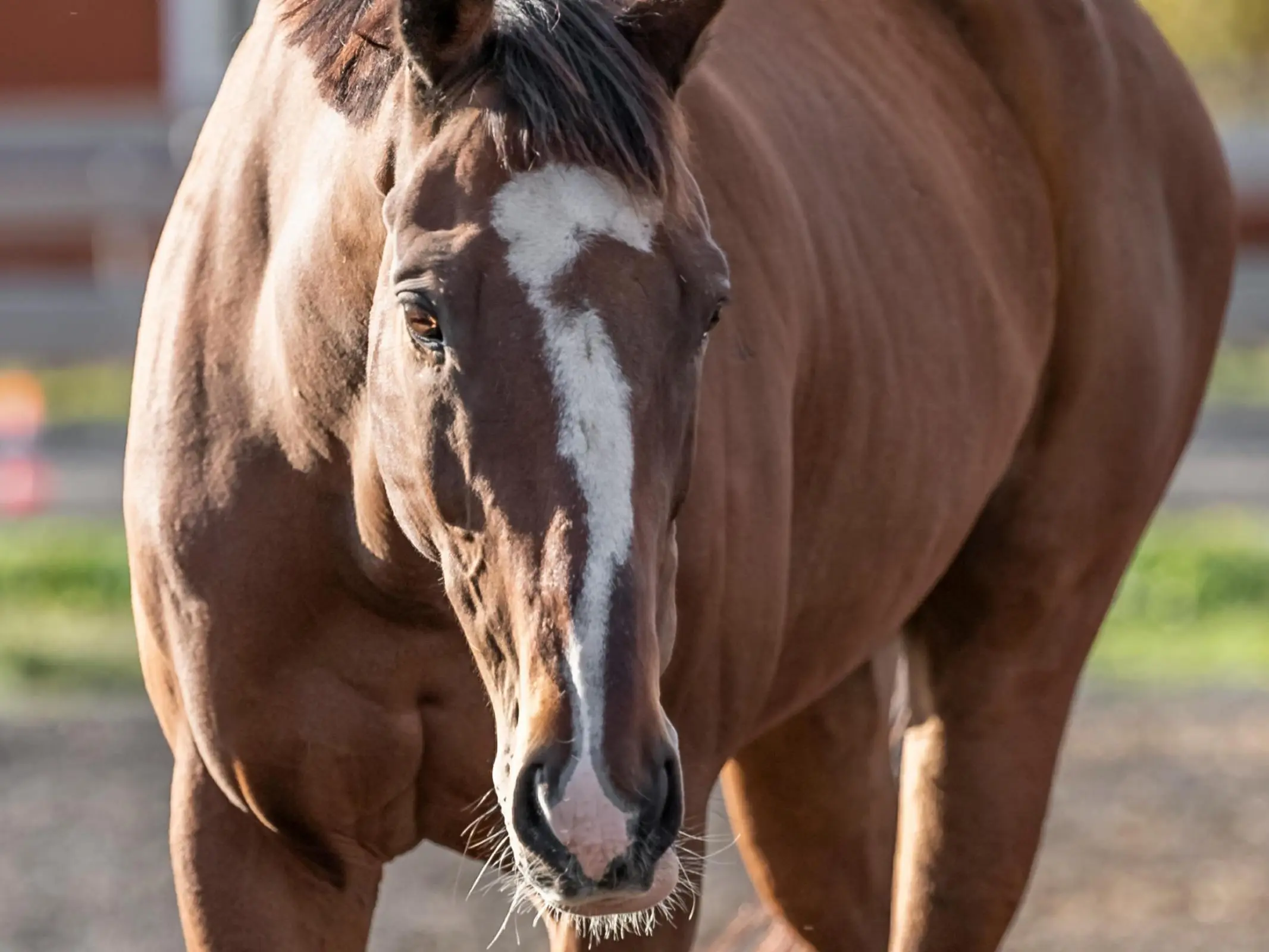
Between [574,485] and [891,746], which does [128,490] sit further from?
[891,746]

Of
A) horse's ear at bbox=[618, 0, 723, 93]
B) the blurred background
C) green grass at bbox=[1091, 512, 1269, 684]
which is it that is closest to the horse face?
horse's ear at bbox=[618, 0, 723, 93]

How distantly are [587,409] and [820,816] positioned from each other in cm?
185

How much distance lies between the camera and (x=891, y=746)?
13.0 feet

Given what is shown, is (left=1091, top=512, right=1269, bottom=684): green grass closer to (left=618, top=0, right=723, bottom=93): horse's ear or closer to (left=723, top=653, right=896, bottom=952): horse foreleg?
(left=723, top=653, right=896, bottom=952): horse foreleg

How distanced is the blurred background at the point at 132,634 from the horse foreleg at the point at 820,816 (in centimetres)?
35

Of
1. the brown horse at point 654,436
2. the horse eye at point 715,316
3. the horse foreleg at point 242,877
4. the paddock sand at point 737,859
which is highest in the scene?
the horse eye at point 715,316

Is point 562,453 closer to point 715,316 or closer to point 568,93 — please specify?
point 715,316

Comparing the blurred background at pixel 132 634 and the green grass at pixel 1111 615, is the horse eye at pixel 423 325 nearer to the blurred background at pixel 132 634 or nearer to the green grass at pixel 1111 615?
the blurred background at pixel 132 634

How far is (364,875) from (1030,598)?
138cm

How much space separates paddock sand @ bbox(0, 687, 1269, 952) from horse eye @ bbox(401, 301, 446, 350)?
7.31 feet

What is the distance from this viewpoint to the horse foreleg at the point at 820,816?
3734 millimetres

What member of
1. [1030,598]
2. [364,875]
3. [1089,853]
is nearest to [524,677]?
[364,875]

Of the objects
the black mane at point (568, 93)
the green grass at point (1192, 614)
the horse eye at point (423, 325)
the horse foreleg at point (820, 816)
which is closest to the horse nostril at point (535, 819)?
the horse eye at point (423, 325)

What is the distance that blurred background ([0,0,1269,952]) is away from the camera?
200 inches
